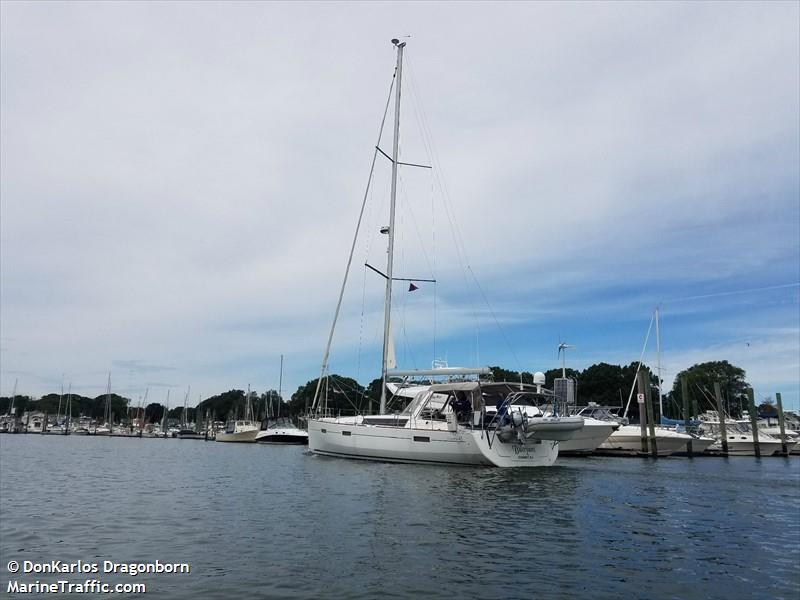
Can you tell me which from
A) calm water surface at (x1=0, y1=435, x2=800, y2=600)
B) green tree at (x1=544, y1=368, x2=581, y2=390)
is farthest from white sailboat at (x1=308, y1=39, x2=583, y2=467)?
green tree at (x1=544, y1=368, x2=581, y2=390)

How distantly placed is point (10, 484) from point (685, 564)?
25.9 metres

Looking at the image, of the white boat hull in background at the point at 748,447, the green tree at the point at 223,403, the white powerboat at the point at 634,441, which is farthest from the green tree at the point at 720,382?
the green tree at the point at 223,403

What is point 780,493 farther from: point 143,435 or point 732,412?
point 143,435

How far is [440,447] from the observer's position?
30.8 meters

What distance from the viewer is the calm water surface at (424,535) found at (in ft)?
33.6

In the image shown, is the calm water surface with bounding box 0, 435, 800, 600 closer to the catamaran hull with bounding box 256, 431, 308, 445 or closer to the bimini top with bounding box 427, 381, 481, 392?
the bimini top with bounding box 427, 381, 481, 392

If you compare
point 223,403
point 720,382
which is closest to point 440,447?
point 720,382

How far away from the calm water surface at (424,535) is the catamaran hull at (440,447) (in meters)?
4.36

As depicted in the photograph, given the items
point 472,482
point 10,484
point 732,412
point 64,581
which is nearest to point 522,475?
point 472,482

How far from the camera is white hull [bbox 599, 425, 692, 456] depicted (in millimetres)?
47625

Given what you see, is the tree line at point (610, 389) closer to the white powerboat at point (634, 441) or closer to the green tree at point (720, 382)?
the green tree at point (720, 382)

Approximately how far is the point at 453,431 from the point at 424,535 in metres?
16.8

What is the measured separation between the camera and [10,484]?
24.7 m

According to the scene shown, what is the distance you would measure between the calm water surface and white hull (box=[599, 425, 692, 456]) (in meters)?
23.0
